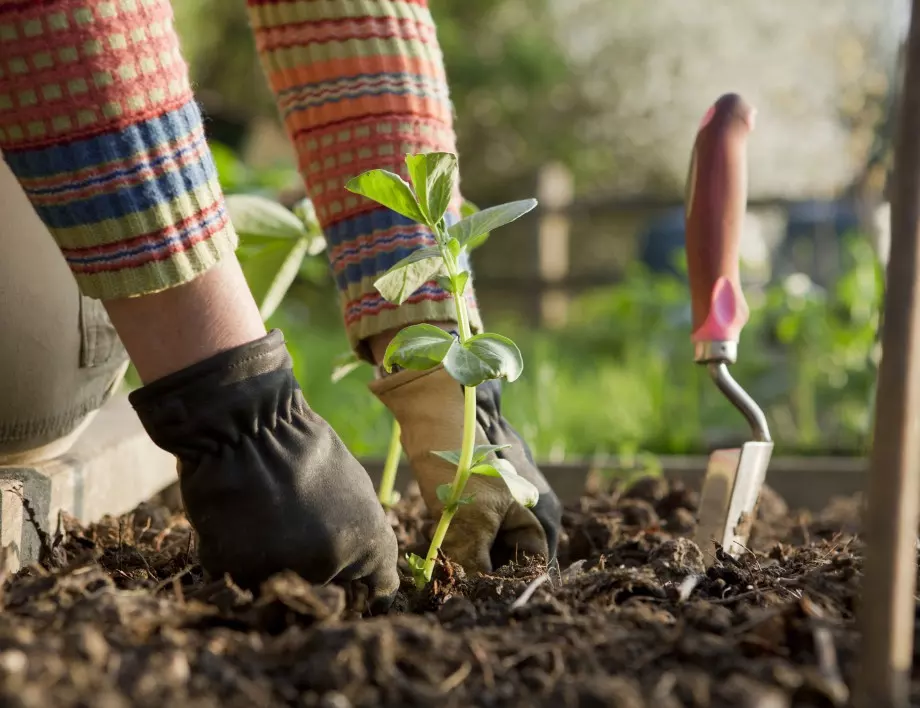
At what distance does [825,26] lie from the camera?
10492 millimetres

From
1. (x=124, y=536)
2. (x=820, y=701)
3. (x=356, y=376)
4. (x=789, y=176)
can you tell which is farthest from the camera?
(x=789, y=176)

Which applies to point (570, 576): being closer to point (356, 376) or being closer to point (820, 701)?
point (820, 701)

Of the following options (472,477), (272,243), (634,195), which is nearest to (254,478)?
(472,477)

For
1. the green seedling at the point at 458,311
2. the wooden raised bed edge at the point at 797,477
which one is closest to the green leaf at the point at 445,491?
the green seedling at the point at 458,311

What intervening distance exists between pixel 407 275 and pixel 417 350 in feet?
0.26

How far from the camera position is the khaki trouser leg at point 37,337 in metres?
1.07

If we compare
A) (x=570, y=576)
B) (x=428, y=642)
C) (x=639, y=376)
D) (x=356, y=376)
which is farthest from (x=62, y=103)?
(x=356, y=376)

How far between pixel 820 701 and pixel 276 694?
1.13 feet

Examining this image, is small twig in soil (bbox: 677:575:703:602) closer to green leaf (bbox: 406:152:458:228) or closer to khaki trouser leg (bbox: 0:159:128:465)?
green leaf (bbox: 406:152:458:228)

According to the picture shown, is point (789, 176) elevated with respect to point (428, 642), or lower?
lower

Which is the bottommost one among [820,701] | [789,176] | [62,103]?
[789,176]

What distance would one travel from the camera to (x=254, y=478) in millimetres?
811

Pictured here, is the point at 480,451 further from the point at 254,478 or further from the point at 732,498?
the point at 732,498

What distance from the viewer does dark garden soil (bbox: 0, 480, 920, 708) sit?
0.58m
